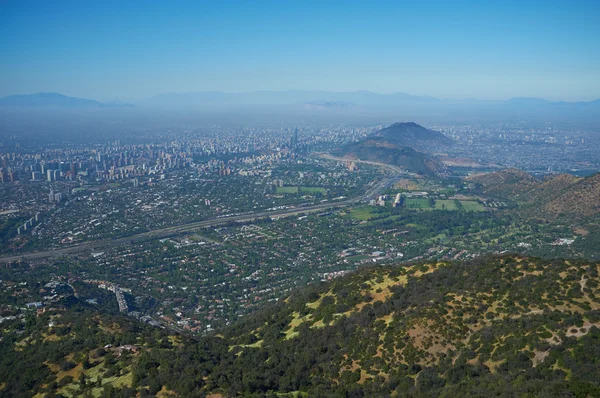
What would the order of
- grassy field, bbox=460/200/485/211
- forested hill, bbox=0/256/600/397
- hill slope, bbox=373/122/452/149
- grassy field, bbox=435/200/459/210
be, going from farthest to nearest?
hill slope, bbox=373/122/452/149 → grassy field, bbox=435/200/459/210 → grassy field, bbox=460/200/485/211 → forested hill, bbox=0/256/600/397

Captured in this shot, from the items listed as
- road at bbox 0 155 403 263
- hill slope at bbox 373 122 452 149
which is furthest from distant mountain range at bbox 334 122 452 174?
road at bbox 0 155 403 263

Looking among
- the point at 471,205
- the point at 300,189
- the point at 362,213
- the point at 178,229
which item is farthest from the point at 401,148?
the point at 178,229

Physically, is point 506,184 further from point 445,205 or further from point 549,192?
point 445,205

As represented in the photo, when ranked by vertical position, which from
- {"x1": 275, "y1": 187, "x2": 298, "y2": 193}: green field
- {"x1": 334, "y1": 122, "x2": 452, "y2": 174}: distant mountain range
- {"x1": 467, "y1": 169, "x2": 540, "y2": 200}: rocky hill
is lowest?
{"x1": 275, "y1": 187, "x2": 298, "y2": 193}: green field

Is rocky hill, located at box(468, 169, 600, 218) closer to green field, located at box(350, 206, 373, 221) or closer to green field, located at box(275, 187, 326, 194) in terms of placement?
green field, located at box(350, 206, 373, 221)

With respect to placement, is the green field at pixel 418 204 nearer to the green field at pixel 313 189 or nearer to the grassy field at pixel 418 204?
the grassy field at pixel 418 204

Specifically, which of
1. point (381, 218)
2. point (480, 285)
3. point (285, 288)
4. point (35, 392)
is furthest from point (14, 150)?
point (480, 285)
